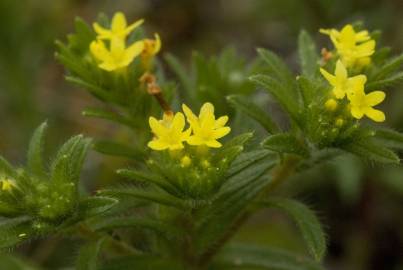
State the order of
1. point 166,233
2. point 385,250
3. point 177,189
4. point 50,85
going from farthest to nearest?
point 50,85 < point 385,250 < point 166,233 < point 177,189

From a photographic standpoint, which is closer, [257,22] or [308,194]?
[308,194]

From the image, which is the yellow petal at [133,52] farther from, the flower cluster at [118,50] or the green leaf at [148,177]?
the green leaf at [148,177]

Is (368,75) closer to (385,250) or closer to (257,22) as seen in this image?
(385,250)

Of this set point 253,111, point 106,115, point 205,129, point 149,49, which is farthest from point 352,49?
point 106,115

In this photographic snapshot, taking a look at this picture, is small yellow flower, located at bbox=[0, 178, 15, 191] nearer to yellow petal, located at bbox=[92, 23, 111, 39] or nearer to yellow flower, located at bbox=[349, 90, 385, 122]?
yellow petal, located at bbox=[92, 23, 111, 39]

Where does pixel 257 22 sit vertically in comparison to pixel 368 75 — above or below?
above

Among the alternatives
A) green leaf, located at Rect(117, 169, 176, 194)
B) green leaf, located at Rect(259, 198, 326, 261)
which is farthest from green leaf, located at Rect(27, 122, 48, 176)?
green leaf, located at Rect(259, 198, 326, 261)

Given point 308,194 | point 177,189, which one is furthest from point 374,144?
point 308,194

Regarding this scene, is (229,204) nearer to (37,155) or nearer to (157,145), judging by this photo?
(157,145)

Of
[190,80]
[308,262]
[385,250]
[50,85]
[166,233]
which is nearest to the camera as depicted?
[166,233]
